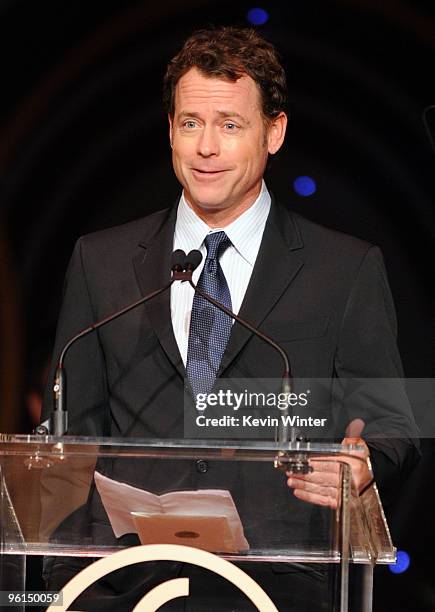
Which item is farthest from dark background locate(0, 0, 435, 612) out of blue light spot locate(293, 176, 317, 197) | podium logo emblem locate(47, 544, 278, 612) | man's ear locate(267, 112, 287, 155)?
podium logo emblem locate(47, 544, 278, 612)

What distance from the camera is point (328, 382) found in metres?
2.79

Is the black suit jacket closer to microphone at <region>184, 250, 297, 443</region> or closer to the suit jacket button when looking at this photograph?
microphone at <region>184, 250, 297, 443</region>

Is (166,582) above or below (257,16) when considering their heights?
below

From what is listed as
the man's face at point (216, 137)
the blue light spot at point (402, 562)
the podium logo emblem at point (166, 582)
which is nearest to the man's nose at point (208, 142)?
the man's face at point (216, 137)

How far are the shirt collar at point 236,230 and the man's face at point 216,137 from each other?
6 cm

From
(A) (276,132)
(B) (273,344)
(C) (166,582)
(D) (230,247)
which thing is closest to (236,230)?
(D) (230,247)

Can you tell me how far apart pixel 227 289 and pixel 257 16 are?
2.81 ft

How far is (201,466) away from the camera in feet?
6.50

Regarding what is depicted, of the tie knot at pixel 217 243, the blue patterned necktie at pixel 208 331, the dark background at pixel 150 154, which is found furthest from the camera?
the dark background at pixel 150 154

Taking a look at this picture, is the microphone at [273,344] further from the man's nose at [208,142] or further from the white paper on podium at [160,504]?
the man's nose at [208,142]

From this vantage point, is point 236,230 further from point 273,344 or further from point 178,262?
point 273,344

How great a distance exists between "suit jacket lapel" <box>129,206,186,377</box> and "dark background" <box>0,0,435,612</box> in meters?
0.41

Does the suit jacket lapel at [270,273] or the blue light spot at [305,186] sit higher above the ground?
the blue light spot at [305,186]

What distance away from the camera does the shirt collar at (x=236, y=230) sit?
2.88 m
